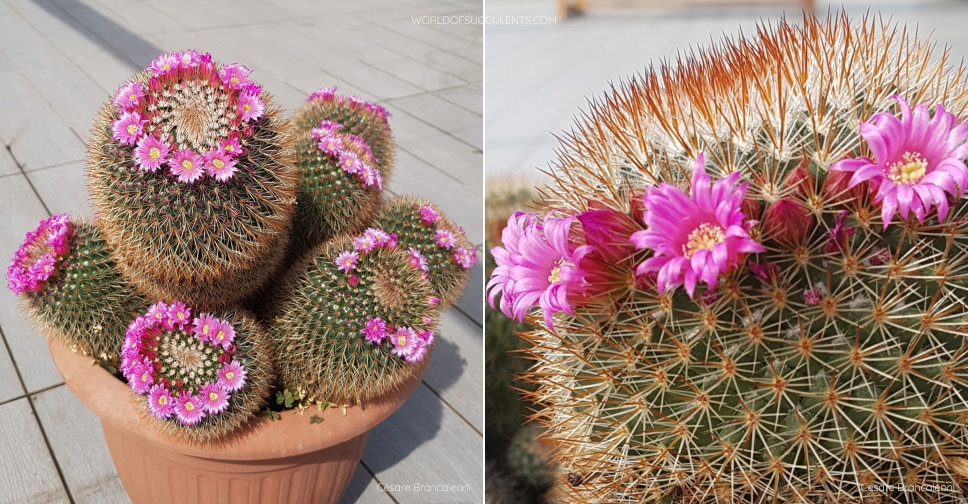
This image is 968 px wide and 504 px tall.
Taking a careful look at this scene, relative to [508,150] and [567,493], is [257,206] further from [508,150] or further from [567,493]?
[508,150]

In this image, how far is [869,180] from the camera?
55 cm

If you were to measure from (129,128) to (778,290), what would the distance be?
0.69 m

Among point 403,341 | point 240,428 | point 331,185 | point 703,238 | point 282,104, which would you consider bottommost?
point 282,104

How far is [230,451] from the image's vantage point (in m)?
1.03

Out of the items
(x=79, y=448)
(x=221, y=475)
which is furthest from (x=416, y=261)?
(x=79, y=448)

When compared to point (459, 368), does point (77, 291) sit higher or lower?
higher

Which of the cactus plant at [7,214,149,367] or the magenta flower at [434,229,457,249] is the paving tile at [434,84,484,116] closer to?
the magenta flower at [434,229,457,249]

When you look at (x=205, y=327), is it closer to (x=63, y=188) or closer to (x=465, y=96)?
(x=63, y=188)

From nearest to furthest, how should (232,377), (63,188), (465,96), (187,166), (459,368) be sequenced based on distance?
(187,166), (232,377), (459,368), (63,188), (465,96)

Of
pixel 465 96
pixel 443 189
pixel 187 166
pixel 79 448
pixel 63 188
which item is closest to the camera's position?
pixel 187 166

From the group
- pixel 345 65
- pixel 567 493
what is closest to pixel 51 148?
pixel 345 65

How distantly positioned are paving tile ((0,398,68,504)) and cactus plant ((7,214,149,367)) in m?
0.36

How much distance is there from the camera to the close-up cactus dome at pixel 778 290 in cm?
54

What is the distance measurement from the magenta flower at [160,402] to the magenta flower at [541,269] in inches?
19.9
